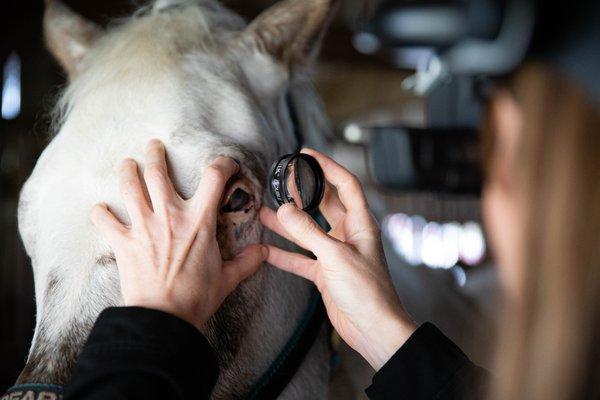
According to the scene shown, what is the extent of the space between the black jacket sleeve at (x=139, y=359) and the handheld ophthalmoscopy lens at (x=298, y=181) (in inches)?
7.8

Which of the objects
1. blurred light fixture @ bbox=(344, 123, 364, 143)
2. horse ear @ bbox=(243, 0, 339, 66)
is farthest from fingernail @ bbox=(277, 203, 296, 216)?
blurred light fixture @ bbox=(344, 123, 364, 143)

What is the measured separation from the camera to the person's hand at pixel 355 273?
64 centimetres

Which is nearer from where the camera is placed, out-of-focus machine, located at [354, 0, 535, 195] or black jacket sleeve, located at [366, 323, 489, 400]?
black jacket sleeve, located at [366, 323, 489, 400]

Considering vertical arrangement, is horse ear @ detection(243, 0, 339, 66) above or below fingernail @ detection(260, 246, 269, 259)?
above

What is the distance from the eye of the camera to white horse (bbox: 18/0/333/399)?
0.62 m

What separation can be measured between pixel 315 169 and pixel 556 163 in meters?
0.32

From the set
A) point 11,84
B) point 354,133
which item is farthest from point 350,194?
point 11,84

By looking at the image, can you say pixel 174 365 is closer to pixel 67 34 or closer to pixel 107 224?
pixel 107 224

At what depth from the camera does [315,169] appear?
0.68 meters

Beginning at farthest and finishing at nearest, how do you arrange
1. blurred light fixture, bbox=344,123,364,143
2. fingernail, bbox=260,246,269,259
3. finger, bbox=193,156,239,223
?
1. blurred light fixture, bbox=344,123,364,143
2. fingernail, bbox=260,246,269,259
3. finger, bbox=193,156,239,223

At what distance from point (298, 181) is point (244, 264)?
12 cm

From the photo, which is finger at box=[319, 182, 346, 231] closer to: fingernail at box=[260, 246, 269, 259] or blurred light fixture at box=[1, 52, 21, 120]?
fingernail at box=[260, 246, 269, 259]

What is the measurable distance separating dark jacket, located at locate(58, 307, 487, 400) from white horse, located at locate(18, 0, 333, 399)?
81 millimetres

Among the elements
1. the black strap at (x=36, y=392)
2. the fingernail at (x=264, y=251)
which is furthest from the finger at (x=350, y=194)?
the black strap at (x=36, y=392)
